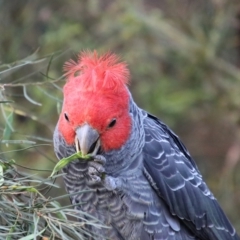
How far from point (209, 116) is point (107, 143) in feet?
12.1

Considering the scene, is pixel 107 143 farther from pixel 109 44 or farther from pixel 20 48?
pixel 20 48

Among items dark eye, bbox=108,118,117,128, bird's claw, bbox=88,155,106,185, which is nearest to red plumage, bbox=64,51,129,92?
dark eye, bbox=108,118,117,128

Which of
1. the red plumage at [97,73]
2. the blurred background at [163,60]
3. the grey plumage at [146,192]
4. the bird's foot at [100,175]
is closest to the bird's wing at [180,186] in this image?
the grey plumage at [146,192]

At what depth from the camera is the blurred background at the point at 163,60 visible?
5.80 metres

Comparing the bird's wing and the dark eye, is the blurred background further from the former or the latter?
the dark eye

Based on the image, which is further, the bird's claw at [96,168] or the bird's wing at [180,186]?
the bird's wing at [180,186]

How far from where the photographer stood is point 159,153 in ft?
11.0

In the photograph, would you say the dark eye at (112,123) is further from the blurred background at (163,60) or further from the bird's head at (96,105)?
the blurred background at (163,60)

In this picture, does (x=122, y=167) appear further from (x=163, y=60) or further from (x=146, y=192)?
(x=163, y=60)

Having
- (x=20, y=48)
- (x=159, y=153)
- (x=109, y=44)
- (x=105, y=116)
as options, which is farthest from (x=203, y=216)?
(x=20, y=48)

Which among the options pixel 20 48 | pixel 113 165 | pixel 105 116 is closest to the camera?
pixel 105 116

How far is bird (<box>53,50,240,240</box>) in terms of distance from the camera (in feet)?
9.36

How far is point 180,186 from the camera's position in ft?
→ 11.1

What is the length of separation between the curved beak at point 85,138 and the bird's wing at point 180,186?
0.56 m
